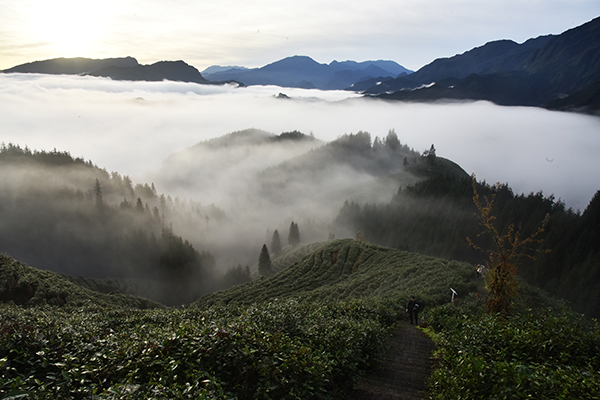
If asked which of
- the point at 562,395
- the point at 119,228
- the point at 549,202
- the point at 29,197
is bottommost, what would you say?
the point at 119,228

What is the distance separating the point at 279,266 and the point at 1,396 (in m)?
119

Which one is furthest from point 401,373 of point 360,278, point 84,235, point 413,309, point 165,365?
point 84,235

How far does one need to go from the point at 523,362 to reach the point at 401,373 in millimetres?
4987

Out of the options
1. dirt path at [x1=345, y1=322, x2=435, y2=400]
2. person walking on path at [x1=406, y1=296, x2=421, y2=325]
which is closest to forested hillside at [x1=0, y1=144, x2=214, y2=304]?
person walking on path at [x1=406, y1=296, x2=421, y2=325]

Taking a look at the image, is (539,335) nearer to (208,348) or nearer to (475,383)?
(475,383)

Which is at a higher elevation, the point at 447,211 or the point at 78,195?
the point at 447,211

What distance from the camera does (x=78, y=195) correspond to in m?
198

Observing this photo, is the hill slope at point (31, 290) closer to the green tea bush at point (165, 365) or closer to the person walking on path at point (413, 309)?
the person walking on path at point (413, 309)

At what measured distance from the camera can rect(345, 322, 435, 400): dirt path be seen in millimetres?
9742

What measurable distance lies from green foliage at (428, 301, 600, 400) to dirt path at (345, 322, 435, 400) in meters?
1.00

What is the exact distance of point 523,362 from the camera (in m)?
7.90

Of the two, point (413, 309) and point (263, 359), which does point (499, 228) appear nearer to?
point (413, 309)

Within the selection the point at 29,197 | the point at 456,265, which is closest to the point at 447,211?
the point at 456,265

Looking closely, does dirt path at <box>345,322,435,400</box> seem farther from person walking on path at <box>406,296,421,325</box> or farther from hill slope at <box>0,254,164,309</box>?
hill slope at <box>0,254,164,309</box>
